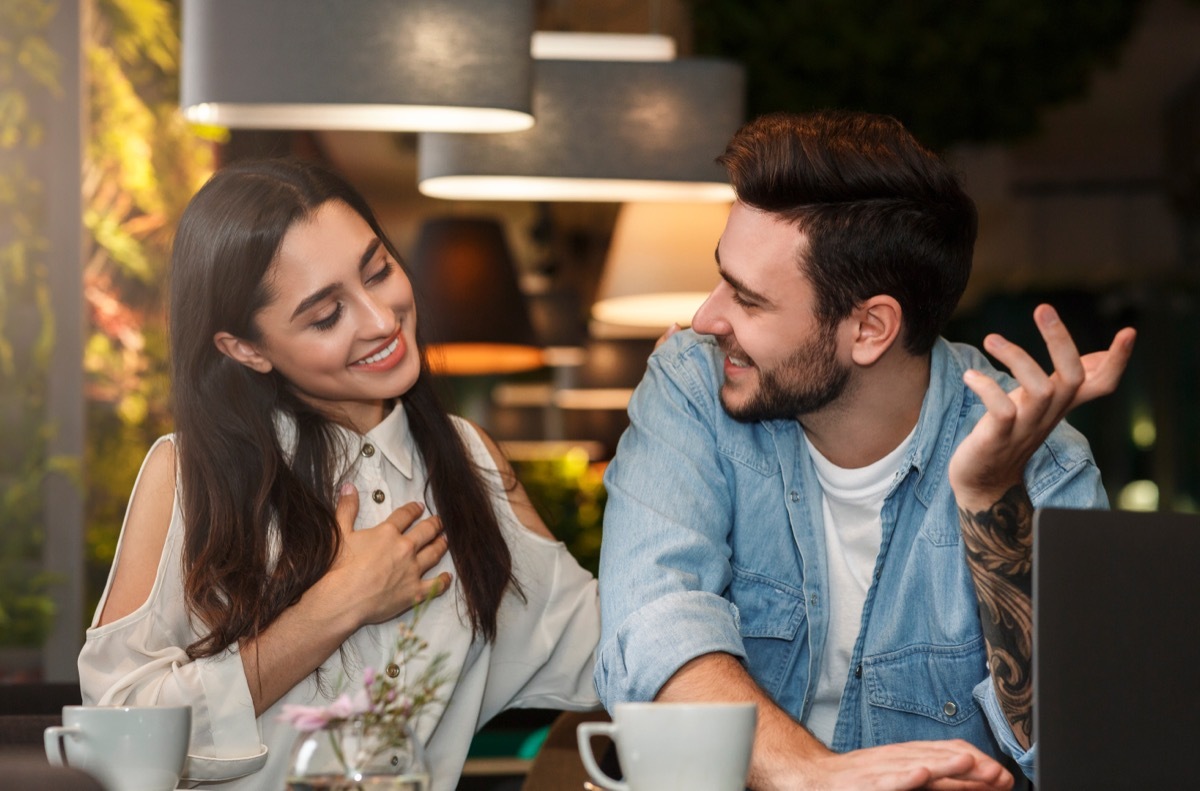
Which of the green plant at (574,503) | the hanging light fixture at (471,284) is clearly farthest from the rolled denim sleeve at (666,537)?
the hanging light fixture at (471,284)

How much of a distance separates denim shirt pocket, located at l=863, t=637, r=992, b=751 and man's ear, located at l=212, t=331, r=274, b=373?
93 cm

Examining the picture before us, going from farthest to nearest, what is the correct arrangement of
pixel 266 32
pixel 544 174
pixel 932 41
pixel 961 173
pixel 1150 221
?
pixel 1150 221 → pixel 932 41 → pixel 544 174 → pixel 961 173 → pixel 266 32

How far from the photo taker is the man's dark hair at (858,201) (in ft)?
6.30

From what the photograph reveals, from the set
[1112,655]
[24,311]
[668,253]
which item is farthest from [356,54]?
[24,311]

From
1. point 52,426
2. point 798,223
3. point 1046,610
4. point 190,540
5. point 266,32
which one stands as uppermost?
point 266,32

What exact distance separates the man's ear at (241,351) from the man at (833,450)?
0.51 metres

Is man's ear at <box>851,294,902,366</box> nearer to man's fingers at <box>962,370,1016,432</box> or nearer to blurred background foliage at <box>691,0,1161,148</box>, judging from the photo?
man's fingers at <box>962,370,1016,432</box>

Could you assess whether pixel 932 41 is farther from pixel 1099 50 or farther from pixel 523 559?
pixel 523 559

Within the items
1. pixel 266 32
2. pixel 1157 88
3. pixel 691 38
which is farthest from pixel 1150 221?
pixel 266 32

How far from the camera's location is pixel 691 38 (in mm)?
5250

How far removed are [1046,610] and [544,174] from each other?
4.95ft

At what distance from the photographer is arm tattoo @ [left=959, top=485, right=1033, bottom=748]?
161 centimetres

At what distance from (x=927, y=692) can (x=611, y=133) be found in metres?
1.13

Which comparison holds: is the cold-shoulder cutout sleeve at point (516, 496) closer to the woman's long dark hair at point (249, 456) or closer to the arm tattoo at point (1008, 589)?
the woman's long dark hair at point (249, 456)
